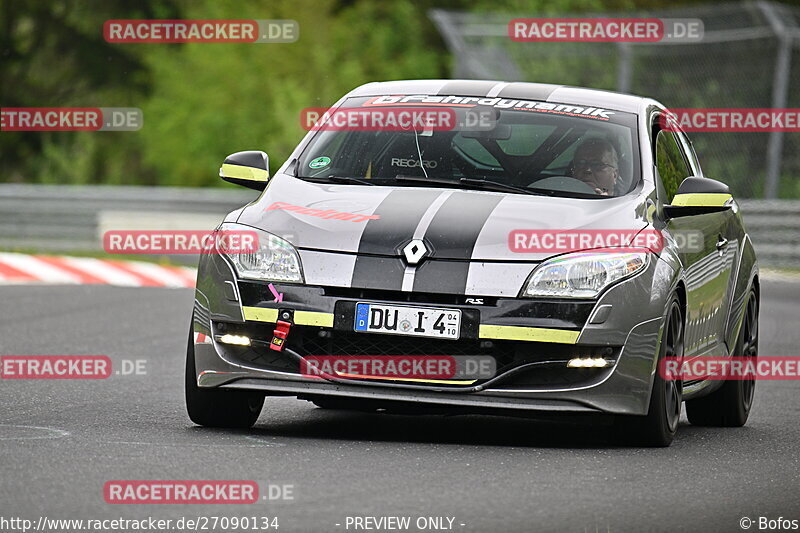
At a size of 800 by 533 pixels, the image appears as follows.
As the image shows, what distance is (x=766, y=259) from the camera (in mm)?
21906

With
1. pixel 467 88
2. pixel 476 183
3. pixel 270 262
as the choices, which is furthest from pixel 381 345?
pixel 467 88

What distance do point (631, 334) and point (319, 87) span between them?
34371 mm

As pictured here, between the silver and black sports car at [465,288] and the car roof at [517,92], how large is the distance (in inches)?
19.1

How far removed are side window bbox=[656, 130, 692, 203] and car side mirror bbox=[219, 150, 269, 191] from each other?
1.91 meters

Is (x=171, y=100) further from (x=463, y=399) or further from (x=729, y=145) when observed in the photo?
(x=463, y=399)

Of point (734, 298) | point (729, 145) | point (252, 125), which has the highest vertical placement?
point (734, 298)

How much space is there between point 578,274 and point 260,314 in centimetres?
134

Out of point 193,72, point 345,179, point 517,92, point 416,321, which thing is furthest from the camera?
point 193,72

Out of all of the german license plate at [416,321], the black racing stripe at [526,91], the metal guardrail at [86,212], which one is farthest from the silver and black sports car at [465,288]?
the metal guardrail at [86,212]

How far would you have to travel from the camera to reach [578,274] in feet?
24.0

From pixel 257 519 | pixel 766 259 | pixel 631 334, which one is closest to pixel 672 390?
pixel 631 334

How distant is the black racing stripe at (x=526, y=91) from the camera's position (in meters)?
8.87

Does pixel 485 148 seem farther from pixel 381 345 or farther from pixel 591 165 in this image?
pixel 381 345

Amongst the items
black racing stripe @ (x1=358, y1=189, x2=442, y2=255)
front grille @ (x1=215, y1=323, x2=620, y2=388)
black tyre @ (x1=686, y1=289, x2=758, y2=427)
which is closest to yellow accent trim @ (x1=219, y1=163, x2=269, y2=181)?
black racing stripe @ (x1=358, y1=189, x2=442, y2=255)
